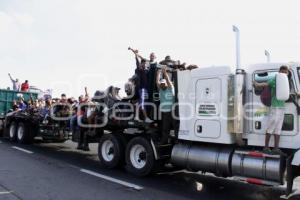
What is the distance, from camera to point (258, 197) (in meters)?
7.81

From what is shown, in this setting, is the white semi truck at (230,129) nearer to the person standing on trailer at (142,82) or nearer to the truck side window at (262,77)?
the truck side window at (262,77)

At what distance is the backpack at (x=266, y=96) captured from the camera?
293 inches

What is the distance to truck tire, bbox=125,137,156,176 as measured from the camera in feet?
30.2

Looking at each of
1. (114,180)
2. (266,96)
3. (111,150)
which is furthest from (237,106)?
(111,150)

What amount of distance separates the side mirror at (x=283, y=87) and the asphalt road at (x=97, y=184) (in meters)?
2.18

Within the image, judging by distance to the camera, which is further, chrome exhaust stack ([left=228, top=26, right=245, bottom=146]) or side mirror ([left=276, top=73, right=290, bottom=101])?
chrome exhaust stack ([left=228, top=26, right=245, bottom=146])

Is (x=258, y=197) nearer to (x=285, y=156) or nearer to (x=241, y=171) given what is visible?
(x=241, y=171)

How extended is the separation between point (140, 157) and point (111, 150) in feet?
3.84

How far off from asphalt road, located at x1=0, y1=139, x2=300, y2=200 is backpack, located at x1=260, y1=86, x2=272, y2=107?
1.90 metres

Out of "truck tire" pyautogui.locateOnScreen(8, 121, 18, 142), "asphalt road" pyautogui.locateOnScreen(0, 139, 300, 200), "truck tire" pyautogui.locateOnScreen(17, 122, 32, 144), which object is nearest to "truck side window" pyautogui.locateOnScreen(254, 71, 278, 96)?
"asphalt road" pyautogui.locateOnScreen(0, 139, 300, 200)

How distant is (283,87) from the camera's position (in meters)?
6.83

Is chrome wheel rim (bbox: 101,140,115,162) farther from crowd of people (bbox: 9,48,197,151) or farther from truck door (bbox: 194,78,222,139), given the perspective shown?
truck door (bbox: 194,78,222,139)

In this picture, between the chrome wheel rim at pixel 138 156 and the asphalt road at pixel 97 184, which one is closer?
the asphalt road at pixel 97 184

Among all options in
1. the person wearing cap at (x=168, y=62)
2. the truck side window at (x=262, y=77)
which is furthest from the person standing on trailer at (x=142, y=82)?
the truck side window at (x=262, y=77)
